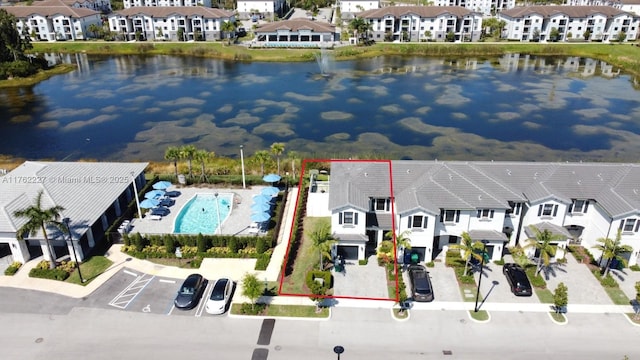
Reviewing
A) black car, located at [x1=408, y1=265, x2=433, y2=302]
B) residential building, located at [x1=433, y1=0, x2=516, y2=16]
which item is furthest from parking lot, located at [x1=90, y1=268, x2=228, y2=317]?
residential building, located at [x1=433, y1=0, x2=516, y2=16]

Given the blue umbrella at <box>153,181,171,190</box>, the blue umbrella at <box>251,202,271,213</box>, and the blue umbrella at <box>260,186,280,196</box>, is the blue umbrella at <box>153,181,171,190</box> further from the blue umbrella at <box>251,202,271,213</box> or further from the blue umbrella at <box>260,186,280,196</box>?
the blue umbrella at <box>251,202,271,213</box>

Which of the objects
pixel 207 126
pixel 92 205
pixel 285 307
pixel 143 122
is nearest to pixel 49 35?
pixel 143 122

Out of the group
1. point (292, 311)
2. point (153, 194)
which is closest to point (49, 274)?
point (153, 194)

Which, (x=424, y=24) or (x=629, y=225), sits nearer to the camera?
(x=629, y=225)

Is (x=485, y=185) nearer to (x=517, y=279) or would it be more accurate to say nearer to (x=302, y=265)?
(x=517, y=279)

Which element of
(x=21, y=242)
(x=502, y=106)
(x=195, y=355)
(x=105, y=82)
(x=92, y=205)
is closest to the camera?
(x=195, y=355)

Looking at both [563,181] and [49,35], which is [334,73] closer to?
[563,181]

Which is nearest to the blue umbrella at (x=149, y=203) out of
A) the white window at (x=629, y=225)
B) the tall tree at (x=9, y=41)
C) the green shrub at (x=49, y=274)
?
the green shrub at (x=49, y=274)
